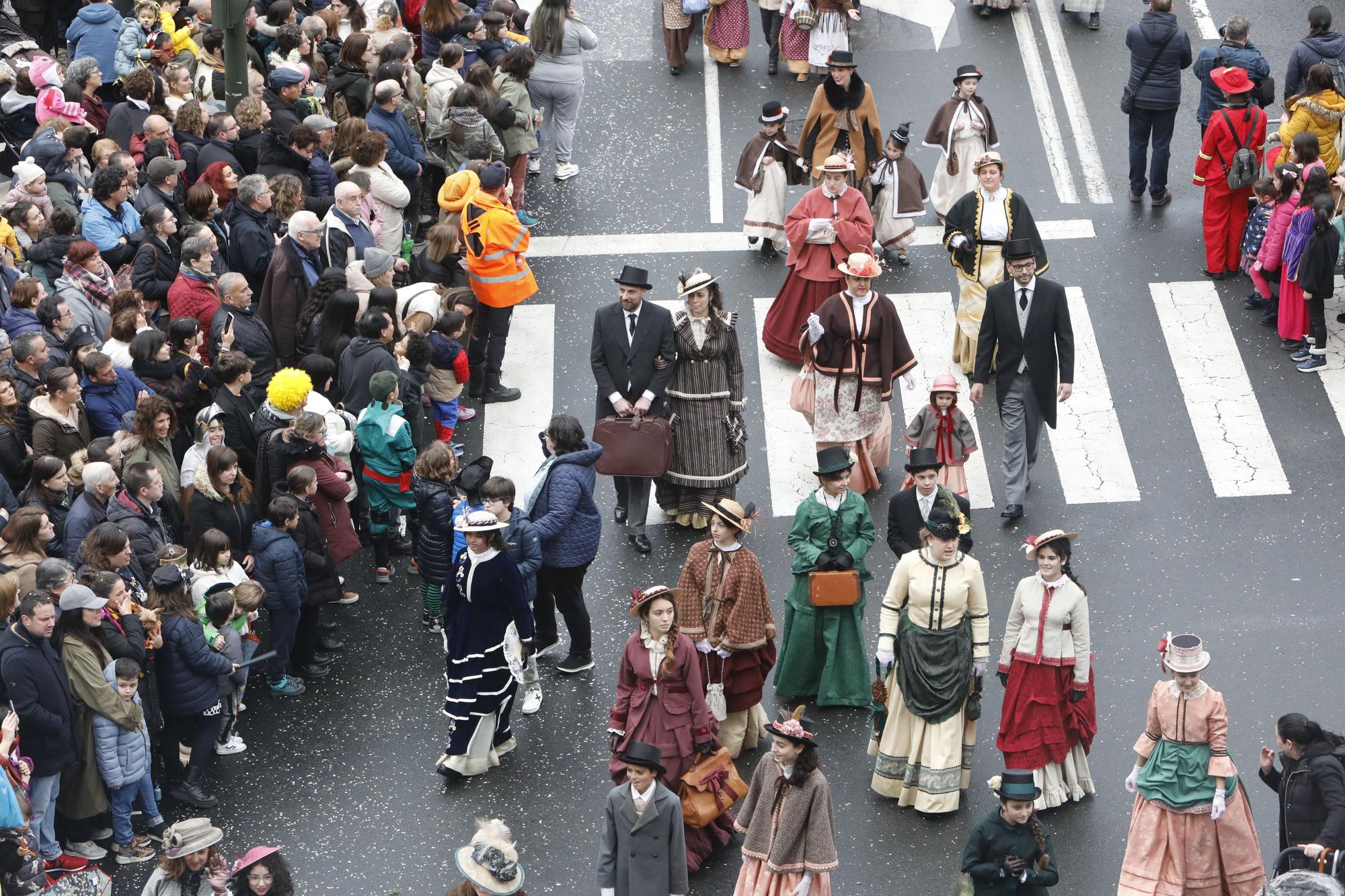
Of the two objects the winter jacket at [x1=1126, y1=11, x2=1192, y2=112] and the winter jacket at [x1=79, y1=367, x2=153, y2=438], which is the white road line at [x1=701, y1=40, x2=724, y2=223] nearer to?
the winter jacket at [x1=1126, y1=11, x2=1192, y2=112]

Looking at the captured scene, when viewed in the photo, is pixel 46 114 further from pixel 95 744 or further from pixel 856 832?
pixel 856 832

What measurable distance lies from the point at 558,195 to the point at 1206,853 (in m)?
9.56

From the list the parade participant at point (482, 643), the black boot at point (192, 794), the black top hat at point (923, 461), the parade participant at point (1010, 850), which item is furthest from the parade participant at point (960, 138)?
the black boot at point (192, 794)

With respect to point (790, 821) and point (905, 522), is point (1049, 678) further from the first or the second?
point (790, 821)

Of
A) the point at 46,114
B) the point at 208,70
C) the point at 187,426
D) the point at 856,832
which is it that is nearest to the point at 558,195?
the point at 208,70

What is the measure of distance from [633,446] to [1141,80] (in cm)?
637

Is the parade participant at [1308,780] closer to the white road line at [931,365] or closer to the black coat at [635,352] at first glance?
the white road line at [931,365]

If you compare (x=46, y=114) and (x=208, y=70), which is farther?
(x=208, y=70)

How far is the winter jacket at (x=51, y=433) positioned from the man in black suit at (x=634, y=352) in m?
3.56

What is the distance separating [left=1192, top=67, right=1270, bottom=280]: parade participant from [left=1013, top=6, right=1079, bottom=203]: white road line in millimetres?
1459

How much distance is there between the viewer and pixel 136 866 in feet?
36.7

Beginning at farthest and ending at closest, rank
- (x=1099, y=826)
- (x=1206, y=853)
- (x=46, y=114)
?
1. (x=46, y=114)
2. (x=1099, y=826)
3. (x=1206, y=853)

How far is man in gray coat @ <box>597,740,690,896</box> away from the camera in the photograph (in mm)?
10062

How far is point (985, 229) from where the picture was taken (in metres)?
15.3
